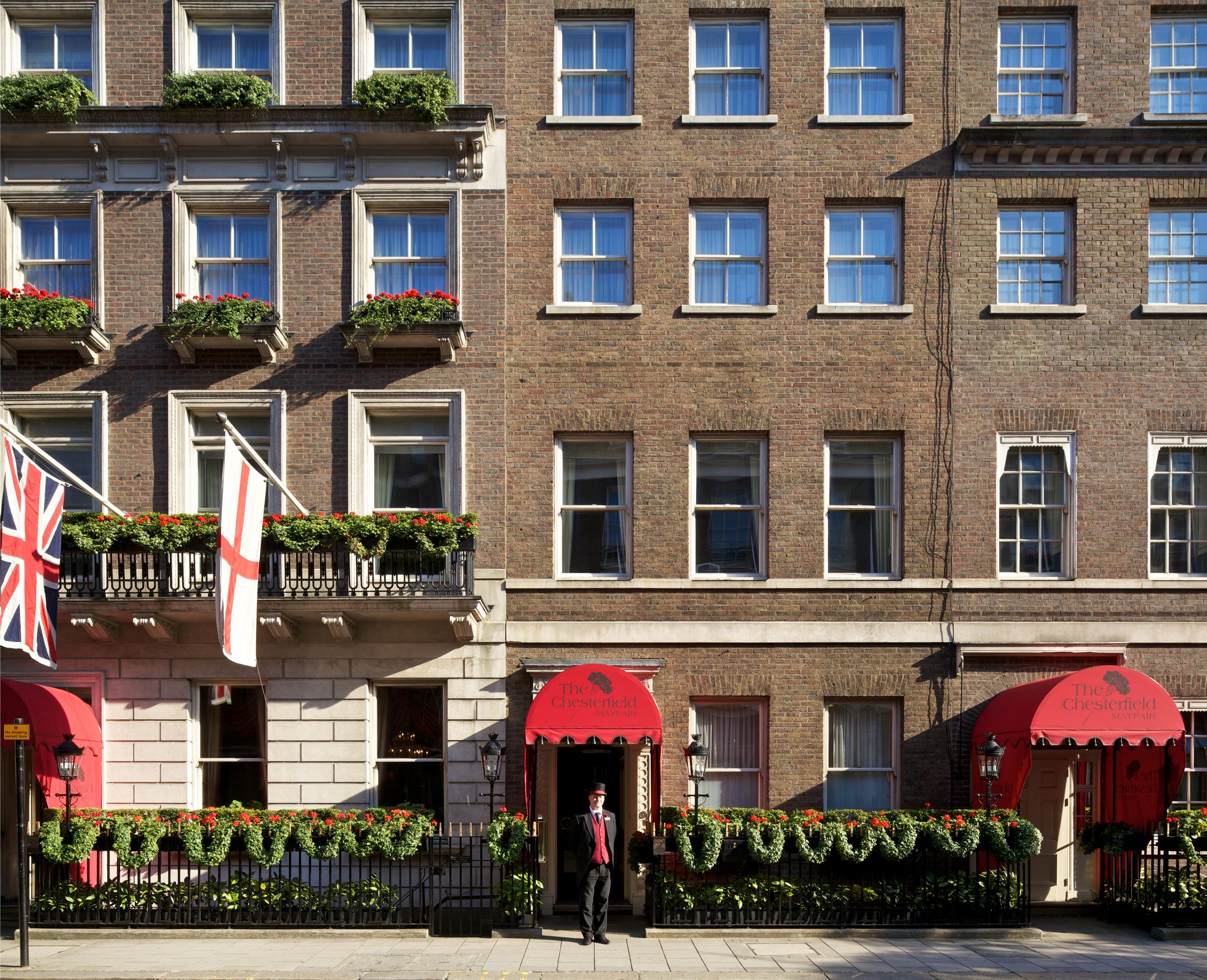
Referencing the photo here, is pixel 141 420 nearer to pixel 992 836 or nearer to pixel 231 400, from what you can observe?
pixel 231 400

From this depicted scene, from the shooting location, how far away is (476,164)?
15.9m

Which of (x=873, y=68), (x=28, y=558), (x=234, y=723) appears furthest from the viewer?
(x=873, y=68)

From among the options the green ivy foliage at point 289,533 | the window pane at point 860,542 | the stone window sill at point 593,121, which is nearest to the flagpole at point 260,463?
the green ivy foliage at point 289,533

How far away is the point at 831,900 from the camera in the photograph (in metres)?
13.5

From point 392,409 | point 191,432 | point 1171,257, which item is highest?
point 1171,257

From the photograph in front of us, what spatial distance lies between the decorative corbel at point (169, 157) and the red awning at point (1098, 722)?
1510cm

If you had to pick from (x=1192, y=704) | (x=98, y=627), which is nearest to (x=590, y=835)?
(x=98, y=627)

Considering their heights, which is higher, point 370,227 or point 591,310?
point 370,227

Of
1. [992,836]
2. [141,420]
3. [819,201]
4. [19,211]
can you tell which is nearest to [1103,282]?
[819,201]

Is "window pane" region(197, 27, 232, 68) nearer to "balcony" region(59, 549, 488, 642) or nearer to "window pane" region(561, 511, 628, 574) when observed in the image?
"balcony" region(59, 549, 488, 642)

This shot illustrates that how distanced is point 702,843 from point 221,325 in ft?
33.6

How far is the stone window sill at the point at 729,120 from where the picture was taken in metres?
16.0

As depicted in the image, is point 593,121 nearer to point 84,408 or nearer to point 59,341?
point 59,341

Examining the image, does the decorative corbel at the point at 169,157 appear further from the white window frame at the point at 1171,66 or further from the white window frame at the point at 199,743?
the white window frame at the point at 1171,66
